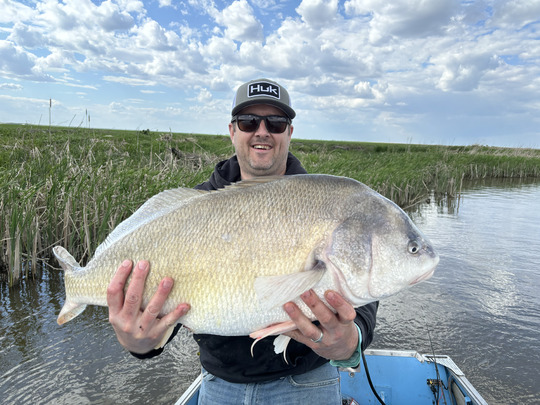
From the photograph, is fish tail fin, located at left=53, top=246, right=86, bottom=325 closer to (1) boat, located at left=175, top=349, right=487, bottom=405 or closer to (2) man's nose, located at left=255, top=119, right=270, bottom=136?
(2) man's nose, located at left=255, top=119, right=270, bottom=136

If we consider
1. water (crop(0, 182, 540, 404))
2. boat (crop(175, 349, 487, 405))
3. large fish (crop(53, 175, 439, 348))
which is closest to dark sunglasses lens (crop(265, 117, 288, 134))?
large fish (crop(53, 175, 439, 348))

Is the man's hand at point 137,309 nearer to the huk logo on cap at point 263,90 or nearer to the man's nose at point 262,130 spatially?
the man's nose at point 262,130

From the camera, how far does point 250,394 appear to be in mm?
2215

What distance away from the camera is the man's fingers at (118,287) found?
1.80m

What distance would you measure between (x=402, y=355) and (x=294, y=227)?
232 centimetres

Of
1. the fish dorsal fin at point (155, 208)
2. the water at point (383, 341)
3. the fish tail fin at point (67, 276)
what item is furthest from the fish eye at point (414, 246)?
the water at point (383, 341)

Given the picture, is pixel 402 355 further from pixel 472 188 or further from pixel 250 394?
pixel 472 188

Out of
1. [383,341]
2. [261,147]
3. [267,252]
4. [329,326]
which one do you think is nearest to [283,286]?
[267,252]

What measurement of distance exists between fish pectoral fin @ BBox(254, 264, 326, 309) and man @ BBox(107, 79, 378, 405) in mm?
68

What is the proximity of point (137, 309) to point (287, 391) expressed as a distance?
3.43 feet

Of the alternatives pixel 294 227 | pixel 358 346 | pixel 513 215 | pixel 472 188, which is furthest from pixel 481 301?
pixel 472 188

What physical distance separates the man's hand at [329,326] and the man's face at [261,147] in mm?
1252

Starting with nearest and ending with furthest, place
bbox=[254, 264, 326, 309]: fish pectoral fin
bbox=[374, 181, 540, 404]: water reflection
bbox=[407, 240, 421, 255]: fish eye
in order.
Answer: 1. bbox=[254, 264, 326, 309]: fish pectoral fin
2. bbox=[407, 240, 421, 255]: fish eye
3. bbox=[374, 181, 540, 404]: water reflection

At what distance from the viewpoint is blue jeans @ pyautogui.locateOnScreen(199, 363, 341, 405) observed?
2.20 m
